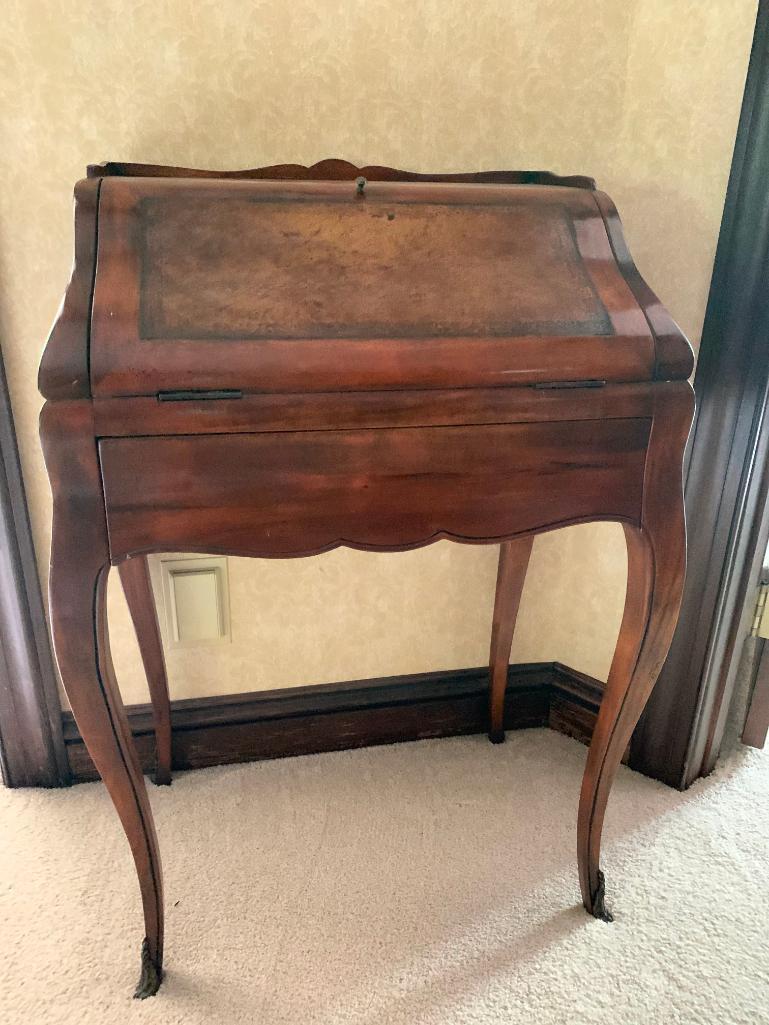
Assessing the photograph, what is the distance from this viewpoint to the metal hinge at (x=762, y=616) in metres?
1.25

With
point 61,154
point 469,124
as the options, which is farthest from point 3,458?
point 469,124

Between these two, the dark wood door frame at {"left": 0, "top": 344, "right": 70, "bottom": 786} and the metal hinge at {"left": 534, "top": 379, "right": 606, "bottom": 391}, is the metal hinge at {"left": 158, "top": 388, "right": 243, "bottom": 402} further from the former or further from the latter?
the dark wood door frame at {"left": 0, "top": 344, "right": 70, "bottom": 786}

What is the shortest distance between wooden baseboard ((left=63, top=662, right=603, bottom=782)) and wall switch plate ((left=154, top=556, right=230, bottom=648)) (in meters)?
0.13

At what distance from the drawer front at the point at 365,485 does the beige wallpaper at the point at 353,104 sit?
0.48 m

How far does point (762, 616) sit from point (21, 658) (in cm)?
123

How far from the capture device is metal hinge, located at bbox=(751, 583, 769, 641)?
49.2 inches

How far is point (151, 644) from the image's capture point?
1.16 meters

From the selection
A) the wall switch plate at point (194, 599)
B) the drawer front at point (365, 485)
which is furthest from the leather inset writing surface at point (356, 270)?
the wall switch plate at point (194, 599)

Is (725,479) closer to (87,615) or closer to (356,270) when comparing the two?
(356,270)

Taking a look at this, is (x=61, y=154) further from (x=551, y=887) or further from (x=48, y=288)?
(x=551, y=887)

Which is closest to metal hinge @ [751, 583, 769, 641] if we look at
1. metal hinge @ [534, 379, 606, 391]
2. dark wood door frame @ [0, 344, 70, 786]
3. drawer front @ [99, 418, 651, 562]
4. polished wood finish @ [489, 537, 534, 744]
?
polished wood finish @ [489, 537, 534, 744]

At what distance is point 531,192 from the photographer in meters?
0.90

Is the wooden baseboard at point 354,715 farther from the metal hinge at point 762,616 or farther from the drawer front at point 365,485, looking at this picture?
the drawer front at point 365,485

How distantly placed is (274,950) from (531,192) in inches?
40.2
